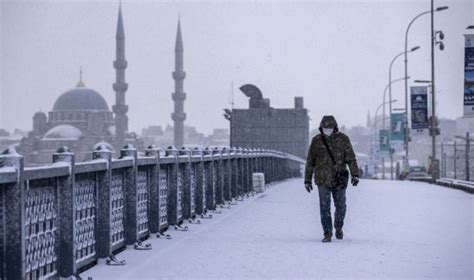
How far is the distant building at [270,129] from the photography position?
9538cm

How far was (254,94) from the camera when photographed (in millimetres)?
99688

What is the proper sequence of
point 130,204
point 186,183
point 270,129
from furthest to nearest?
point 270,129 < point 186,183 < point 130,204

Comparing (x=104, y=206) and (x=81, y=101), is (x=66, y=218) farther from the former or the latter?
(x=81, y=101)

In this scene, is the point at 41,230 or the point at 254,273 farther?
the point at 254,273

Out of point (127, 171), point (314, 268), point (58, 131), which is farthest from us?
point (58, 131)

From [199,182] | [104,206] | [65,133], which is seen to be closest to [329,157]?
[104,206]

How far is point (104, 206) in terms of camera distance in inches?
328

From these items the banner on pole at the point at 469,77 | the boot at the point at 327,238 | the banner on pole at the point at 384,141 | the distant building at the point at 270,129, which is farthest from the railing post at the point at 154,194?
the distant building at the point at 270,129

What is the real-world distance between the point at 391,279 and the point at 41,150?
15656 cm

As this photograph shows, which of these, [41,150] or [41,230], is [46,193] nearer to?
[41,230]

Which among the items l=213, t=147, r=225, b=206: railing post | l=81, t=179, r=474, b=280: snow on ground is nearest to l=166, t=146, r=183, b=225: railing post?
l=81, t=179, r=474, b=280: snow on ground

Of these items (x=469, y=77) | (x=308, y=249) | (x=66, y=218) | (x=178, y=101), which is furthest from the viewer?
Answer: (x=178, y=101)

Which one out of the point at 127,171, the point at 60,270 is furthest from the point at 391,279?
the point at 127,171

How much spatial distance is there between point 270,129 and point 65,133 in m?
72.0
